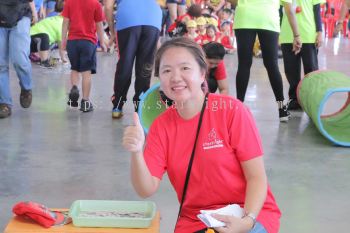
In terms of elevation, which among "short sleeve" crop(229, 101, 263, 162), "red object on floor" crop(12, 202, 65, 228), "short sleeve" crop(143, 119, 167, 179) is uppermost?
"short sleeve" crop(229, 101, 263, 162)

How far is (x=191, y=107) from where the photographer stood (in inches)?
88.4

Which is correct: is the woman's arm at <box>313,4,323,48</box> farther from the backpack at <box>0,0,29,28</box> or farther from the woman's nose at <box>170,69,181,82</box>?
the woman's nose at <box>170,69,181,82</box>

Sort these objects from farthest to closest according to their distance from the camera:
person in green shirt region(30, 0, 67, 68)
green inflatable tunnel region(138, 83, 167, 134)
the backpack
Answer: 1. person in green shirt region(30, 0, 67, 68)
2. the backpack
3. green inflatable tunnel region(138, 83, 167, 134)

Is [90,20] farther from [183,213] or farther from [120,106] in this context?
[183,213]

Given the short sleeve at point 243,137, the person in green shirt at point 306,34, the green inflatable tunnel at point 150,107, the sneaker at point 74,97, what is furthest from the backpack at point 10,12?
the short sleeve at point 243,137

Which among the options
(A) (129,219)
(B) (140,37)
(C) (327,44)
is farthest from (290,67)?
(C) (327,44)

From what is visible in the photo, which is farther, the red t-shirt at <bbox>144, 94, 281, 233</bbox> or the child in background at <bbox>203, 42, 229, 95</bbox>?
the child in background at <bbox>203, 42, 229, 95</bbox>

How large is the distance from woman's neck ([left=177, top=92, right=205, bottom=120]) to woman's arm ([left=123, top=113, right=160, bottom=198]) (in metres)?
0.20

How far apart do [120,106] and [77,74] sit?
0.68 m

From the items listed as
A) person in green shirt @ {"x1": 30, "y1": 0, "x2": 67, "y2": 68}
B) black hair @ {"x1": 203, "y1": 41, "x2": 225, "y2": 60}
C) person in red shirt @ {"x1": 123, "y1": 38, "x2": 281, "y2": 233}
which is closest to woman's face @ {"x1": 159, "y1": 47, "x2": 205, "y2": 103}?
person in red shirt @ {"x1": 123, "y1": 38, "x2": 281, "y2": 233}

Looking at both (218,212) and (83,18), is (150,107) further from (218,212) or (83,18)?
(218,212)

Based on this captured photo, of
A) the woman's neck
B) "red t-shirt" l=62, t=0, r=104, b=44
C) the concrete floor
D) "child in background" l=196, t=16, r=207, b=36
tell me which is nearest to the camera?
the woman's neck

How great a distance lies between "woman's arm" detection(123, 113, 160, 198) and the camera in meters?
2.05

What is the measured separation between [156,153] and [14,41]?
3.53 m
